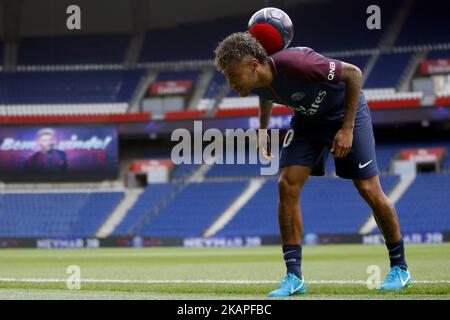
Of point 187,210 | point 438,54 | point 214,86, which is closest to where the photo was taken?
point 187,210

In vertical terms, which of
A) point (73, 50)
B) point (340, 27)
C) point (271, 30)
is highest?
point (73, 50)

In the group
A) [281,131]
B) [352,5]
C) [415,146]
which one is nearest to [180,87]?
[281,131]

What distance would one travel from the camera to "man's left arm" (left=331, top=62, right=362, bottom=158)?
5582 mm

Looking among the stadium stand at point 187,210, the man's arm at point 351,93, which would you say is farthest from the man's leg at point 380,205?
the stadium stand at point 187,210

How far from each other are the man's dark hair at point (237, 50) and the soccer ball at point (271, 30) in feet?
1.14

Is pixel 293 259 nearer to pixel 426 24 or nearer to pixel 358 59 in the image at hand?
pixel 358 59

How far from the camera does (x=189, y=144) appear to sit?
3869 cm

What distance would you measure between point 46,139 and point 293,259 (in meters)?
→ 33.4

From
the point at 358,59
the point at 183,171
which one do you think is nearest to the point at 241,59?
the point at 183,171

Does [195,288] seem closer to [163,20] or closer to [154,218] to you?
[154,218]

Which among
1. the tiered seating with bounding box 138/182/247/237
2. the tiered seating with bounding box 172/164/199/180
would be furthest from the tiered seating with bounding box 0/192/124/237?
the tiered seating with bounding box 138/182/247/237

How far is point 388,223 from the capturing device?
19.4ft

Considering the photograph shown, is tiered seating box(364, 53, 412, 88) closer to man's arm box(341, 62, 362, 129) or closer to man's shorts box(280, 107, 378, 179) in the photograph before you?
man's shorts box(280, 107, 378, 179)

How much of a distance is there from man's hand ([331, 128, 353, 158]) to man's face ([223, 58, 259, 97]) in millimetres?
726
